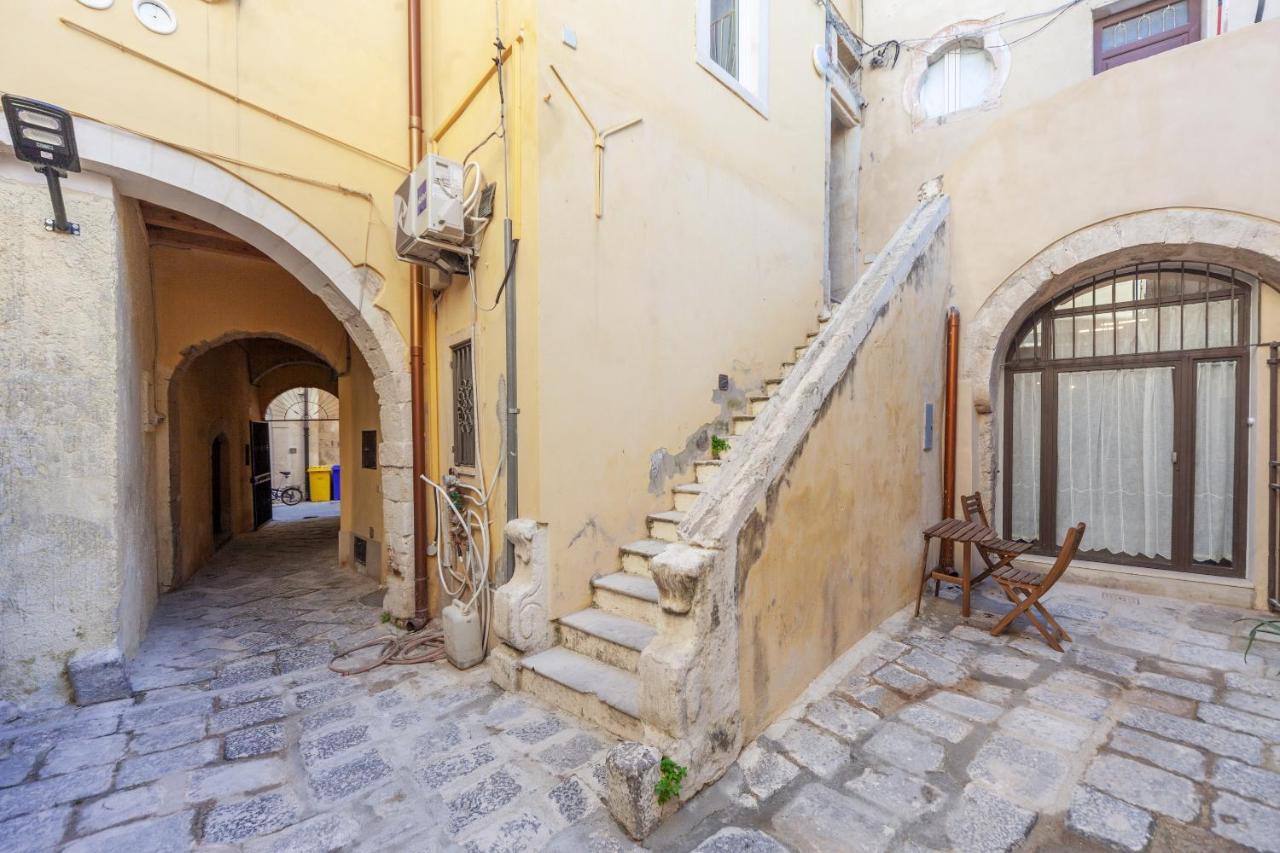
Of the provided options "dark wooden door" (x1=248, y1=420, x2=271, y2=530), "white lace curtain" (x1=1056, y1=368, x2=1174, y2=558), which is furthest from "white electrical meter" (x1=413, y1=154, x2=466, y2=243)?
"dark wooden door" (x1=248, y1=420, x2=271, y2=530)

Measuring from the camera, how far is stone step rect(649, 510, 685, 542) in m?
3.87

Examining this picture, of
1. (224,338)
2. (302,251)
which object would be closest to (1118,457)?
(302,251)

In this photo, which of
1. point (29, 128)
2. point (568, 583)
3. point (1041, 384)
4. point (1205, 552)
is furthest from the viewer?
point (1041, 384)

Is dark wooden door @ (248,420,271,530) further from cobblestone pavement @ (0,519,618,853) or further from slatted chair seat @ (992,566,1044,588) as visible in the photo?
slatted chair seat @ (992,566,1044,588)

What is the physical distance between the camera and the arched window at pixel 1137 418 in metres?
4.32

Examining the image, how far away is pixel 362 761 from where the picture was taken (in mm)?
2621

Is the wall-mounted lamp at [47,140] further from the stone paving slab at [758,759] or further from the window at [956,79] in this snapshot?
the window at [956,79]

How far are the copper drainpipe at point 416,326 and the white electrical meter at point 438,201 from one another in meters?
0.89

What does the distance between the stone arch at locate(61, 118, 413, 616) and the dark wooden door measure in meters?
6.84

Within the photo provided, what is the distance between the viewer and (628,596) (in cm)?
339

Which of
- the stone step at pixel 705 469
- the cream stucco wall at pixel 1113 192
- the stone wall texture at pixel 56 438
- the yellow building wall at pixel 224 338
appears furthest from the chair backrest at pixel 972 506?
the stone wall texture at pixel 56 438

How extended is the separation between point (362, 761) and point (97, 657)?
1.94 m

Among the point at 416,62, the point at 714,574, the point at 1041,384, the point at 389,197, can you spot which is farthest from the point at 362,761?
the point at 1041,384

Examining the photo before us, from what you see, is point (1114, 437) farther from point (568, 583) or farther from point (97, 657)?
point (97, 657)
